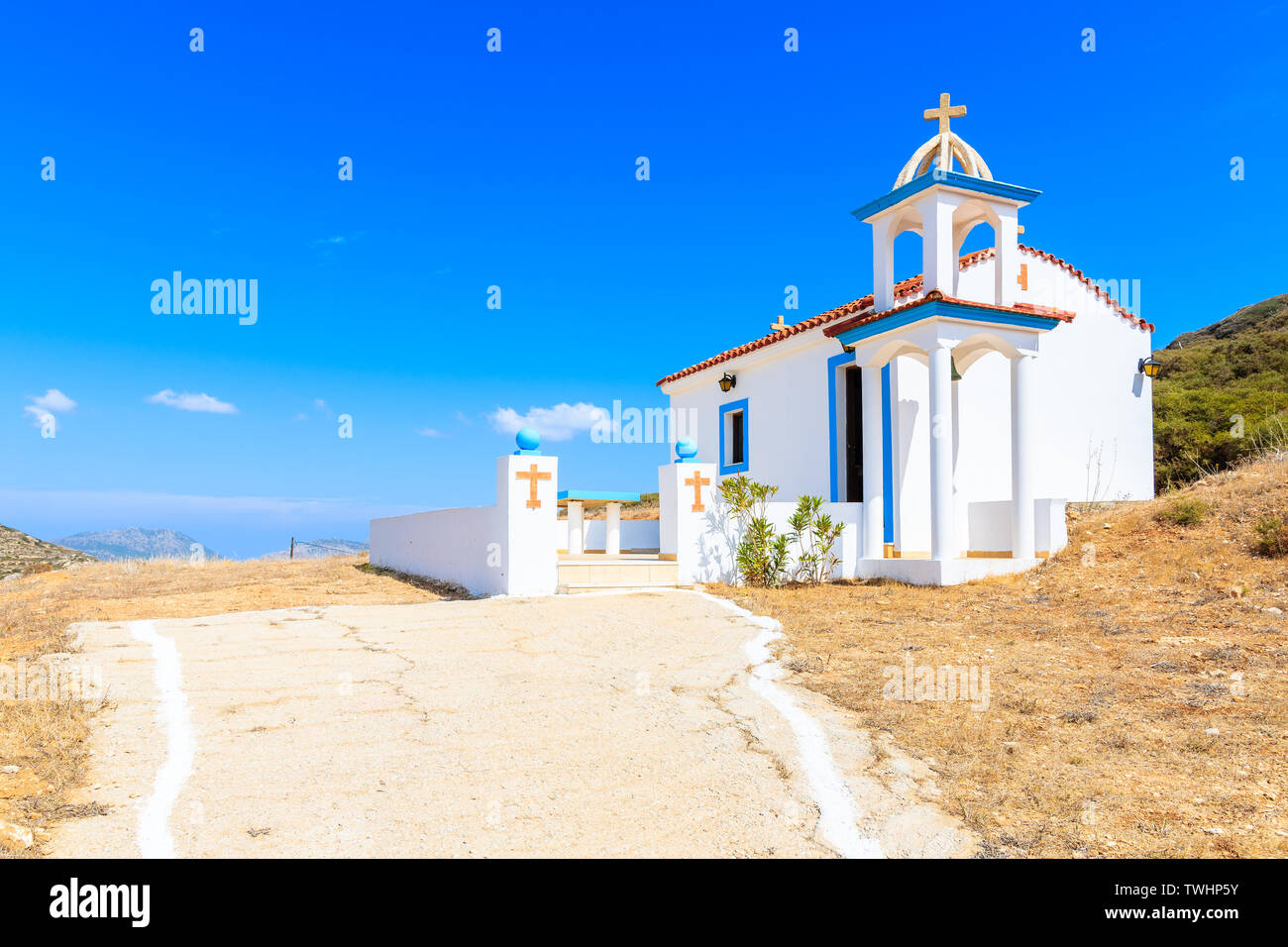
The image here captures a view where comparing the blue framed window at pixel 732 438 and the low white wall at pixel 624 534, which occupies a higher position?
the blue framed window at pixel 732 438

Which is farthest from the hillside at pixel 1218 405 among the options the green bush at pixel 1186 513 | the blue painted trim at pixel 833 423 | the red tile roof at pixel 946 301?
the blue painted trim at pixel 833 423

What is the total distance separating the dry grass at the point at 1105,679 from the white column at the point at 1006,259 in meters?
3.80

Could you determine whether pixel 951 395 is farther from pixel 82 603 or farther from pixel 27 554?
pixel 27 554

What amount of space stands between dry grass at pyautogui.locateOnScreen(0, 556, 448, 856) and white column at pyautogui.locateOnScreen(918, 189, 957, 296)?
27.0ft

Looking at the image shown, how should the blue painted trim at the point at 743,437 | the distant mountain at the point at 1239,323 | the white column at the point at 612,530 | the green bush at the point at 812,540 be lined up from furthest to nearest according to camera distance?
the distant mountain at the point at 1239,323
the blue painted trim at the point at 743,437
the white column at the point at 612,530
the green bush at the point at 812,540

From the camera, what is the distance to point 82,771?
4.13 m

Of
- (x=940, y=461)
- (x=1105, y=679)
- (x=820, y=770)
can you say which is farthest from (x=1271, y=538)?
(x=820, y=770)

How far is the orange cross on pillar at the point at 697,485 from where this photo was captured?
1184cm

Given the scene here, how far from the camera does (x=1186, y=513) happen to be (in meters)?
11.0

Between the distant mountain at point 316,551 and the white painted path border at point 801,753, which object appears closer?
the white painted path border at point 801,753

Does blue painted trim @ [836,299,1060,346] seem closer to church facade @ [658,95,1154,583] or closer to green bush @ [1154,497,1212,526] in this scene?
church facade @ [658,95,1154,583]

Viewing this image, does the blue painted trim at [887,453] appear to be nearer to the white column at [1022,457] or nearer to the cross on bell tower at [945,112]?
the white column at [1022,457]

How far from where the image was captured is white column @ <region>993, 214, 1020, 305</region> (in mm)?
12266
